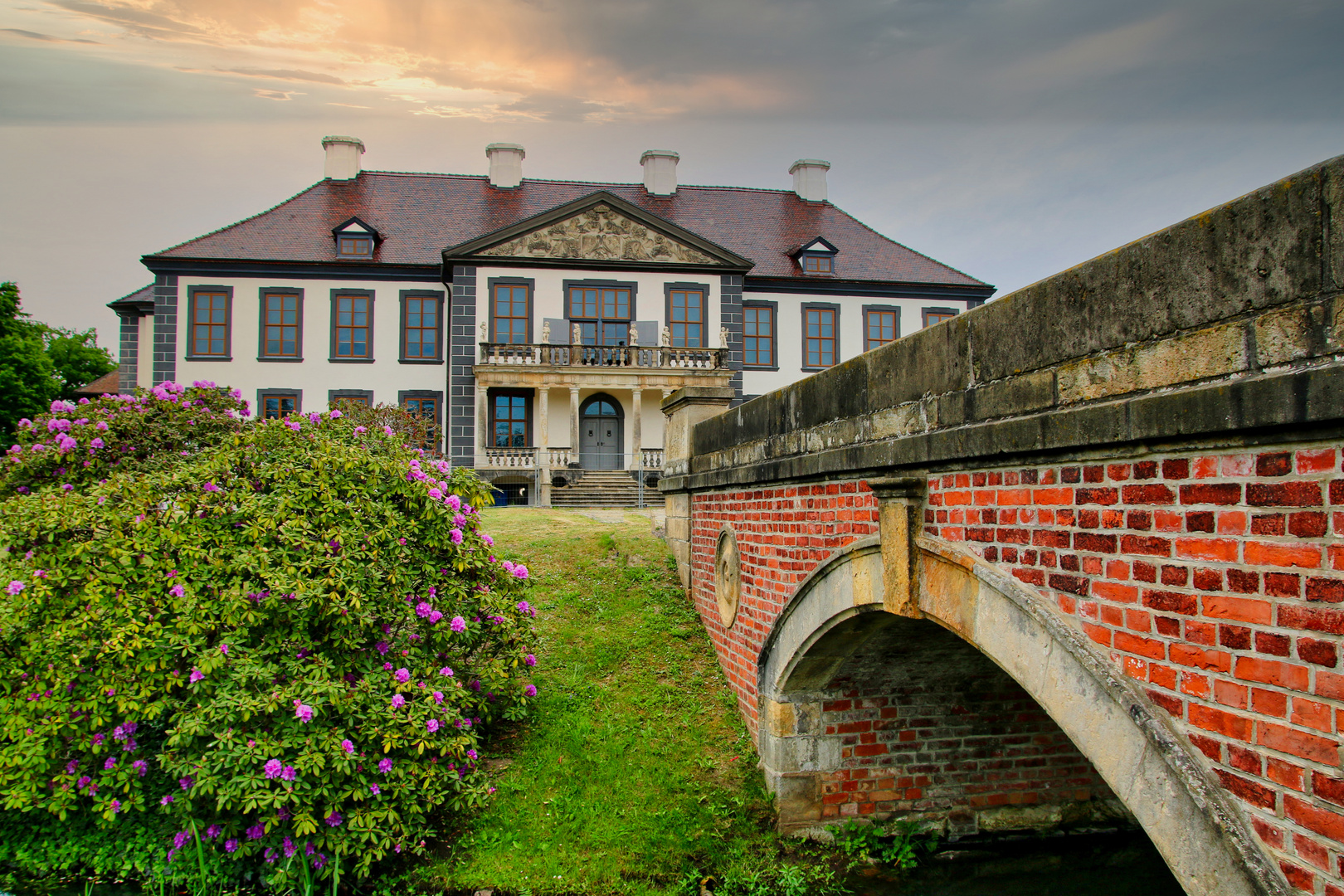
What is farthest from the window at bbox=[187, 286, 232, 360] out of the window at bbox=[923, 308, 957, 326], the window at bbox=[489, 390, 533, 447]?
the window at bbox=[923, 308, 957, 326]

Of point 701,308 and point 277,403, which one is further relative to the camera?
point 701,308

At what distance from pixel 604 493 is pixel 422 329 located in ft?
24.6

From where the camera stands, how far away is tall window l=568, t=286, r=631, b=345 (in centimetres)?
2394

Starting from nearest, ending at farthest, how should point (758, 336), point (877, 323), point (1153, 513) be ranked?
point (1153, 513)
point (758, 336)
point (877, 323)

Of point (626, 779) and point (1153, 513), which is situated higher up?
point (1153, 513)

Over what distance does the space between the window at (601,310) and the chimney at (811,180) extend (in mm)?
8710

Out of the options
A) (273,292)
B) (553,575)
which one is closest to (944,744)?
(553,575)

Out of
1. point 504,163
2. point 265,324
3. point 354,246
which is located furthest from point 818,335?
point 265,324

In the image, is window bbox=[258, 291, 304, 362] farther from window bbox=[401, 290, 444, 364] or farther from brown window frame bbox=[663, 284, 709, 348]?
Result: brown window frame bbox=[663, 284, 709, 348]

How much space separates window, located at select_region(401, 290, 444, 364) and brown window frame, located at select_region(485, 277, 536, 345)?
167 cm

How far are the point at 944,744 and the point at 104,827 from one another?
6053 millimetres

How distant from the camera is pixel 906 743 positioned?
6.41 metres

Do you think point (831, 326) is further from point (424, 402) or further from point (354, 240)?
point (354, 240)

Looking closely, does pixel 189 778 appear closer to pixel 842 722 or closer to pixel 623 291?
pixel 842 722
